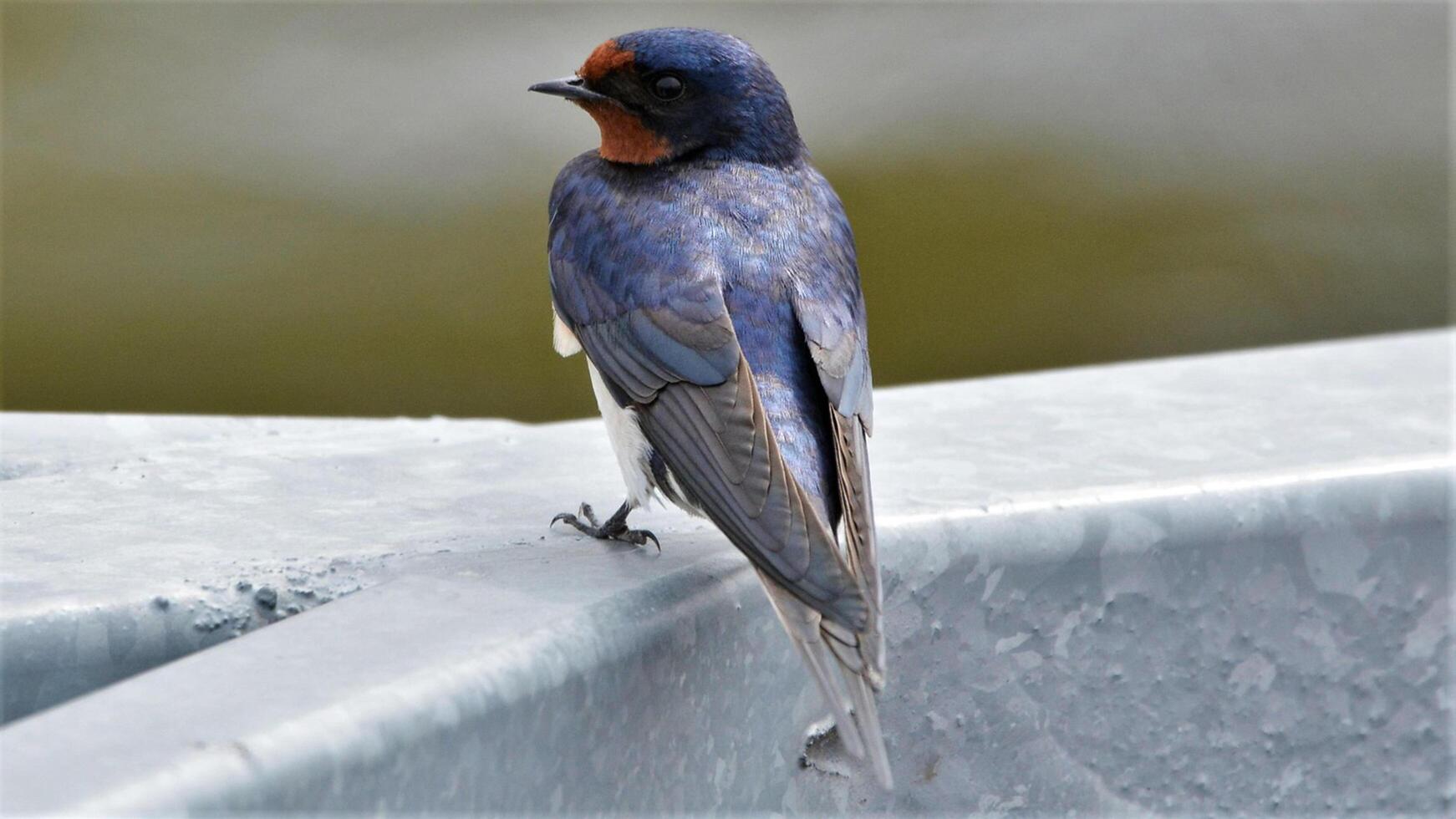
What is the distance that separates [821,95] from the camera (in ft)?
28.7

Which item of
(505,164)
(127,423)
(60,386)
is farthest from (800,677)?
(505,164)

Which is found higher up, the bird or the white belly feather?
the bird

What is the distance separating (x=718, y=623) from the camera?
1886 mm

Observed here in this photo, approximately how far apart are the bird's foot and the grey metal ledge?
0.03 meters

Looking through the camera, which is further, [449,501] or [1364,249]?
[1364,249]

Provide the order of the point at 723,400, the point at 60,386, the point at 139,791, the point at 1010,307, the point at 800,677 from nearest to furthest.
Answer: the point at 139,791
the point at 800,677
the point at 723,400
the point at 60,386
the point at 1010,307

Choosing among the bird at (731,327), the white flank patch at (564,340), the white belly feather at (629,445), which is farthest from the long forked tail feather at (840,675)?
the white flank patch at (564,340)

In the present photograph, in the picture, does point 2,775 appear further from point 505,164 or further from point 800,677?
point 505,164

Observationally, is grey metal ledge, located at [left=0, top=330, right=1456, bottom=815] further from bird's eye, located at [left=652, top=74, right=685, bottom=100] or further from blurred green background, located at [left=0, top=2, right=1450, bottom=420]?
blurred green background, located at [left=0, top=2, right=1450, bottom=420]

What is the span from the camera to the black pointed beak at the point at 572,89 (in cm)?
268

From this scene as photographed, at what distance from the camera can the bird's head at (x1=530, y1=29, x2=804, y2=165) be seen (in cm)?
263

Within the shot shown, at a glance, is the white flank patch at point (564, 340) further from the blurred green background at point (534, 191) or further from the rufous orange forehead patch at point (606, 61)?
the blurred green background at point (534, 191)

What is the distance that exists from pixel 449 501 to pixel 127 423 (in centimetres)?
64

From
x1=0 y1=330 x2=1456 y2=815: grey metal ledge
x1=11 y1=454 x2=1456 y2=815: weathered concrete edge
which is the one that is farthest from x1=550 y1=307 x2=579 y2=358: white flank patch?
x1=11 y1=454 x2=1456 y2=815: weathered concrete edge
